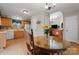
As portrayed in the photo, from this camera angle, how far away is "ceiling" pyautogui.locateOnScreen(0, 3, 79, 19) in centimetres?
153

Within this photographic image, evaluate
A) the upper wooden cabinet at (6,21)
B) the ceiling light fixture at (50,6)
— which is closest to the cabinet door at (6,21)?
the upper wooden cabinet at (6,21)

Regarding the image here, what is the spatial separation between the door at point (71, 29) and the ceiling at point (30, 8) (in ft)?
0.46

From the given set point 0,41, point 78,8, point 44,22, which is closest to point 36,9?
point 44,22

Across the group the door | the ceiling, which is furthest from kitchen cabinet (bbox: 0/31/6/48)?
A: the door

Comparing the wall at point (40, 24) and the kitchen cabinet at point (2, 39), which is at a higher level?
the wall at point (40, 24)

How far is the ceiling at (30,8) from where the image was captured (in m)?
1.53

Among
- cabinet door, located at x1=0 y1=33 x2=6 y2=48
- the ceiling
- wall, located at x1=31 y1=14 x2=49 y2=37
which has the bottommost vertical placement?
cabinet door, located at x1=0 y1=33 x2=6 y2=48

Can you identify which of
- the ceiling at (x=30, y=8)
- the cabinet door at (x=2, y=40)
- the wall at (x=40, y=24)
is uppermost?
the ceiling at (x=30, y=8)

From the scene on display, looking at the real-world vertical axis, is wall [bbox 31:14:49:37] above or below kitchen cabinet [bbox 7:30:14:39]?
above

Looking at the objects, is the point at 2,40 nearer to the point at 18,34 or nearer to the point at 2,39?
the point at 2,39

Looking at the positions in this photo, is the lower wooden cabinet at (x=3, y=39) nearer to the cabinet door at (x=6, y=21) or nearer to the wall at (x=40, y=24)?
the cabinet door at (x=6, y=21)

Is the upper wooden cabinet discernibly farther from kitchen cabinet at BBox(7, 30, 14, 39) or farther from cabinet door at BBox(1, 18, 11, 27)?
kitchen cabinet at BBox(7, 30, 14, 39)

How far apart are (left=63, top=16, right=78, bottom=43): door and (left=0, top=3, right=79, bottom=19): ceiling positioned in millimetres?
141

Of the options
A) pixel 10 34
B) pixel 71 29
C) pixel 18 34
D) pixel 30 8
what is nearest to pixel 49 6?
pixel 30 8
